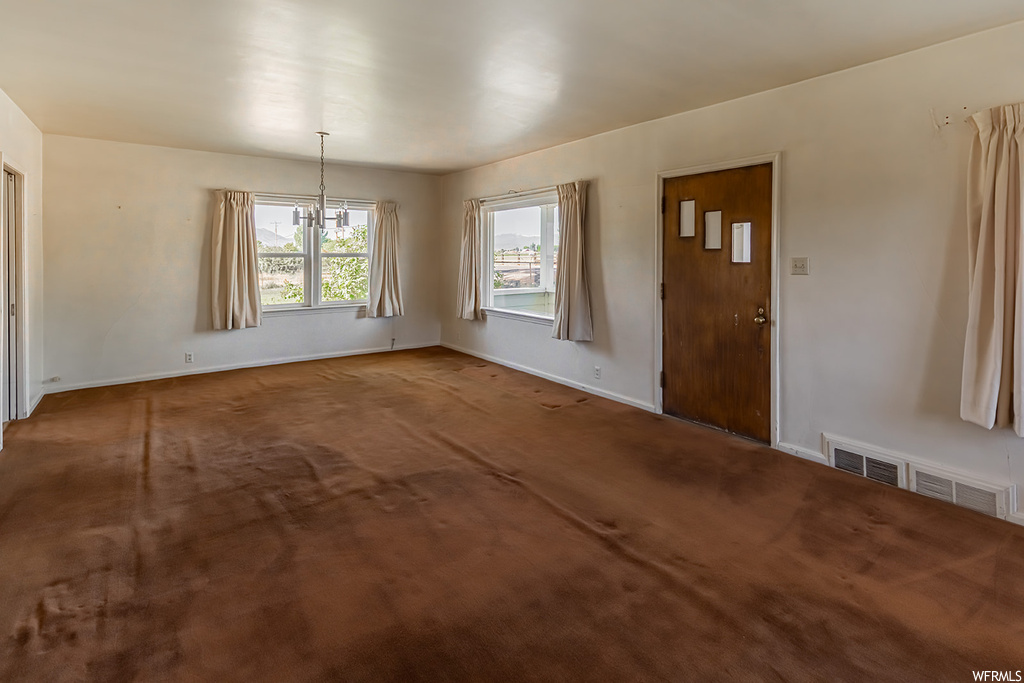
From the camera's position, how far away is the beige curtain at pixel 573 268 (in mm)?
5480

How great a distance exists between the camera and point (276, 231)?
275 inches

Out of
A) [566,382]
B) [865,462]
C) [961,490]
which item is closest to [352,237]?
[566,382]

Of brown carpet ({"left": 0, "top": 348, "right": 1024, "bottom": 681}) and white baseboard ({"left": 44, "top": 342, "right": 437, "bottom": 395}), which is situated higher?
white baseboard ({"left": 44, "top": 342, "right": 437, "bottom": 395})

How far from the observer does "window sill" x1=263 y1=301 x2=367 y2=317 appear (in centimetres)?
699

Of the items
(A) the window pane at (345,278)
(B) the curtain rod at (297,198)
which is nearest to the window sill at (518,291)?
(A) the window pane at (345,278)

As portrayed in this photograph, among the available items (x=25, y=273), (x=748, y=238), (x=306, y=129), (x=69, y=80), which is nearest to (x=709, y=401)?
(x=748, y=238)

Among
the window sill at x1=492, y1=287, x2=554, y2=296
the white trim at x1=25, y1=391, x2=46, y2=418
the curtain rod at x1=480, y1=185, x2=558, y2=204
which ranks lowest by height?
the white trim at x1=25, y1=391, x2=46, y2=418

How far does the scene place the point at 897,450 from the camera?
3.35 metres

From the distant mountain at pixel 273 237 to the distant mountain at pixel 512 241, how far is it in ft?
8.83

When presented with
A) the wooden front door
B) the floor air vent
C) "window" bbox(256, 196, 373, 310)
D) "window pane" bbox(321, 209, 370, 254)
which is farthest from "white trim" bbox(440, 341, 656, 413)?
the floor air vent

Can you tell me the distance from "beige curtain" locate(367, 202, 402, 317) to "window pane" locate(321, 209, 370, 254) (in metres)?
0.17

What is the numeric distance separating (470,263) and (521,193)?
4.29 ft

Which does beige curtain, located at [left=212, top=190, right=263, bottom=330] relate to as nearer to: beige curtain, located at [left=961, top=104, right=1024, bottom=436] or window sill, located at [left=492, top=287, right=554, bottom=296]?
window sill, located at [left=492, top=287, right=554, bottom=296]

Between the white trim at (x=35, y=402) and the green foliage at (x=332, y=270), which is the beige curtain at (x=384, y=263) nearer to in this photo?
the green foliage at (x=332, y=270)
